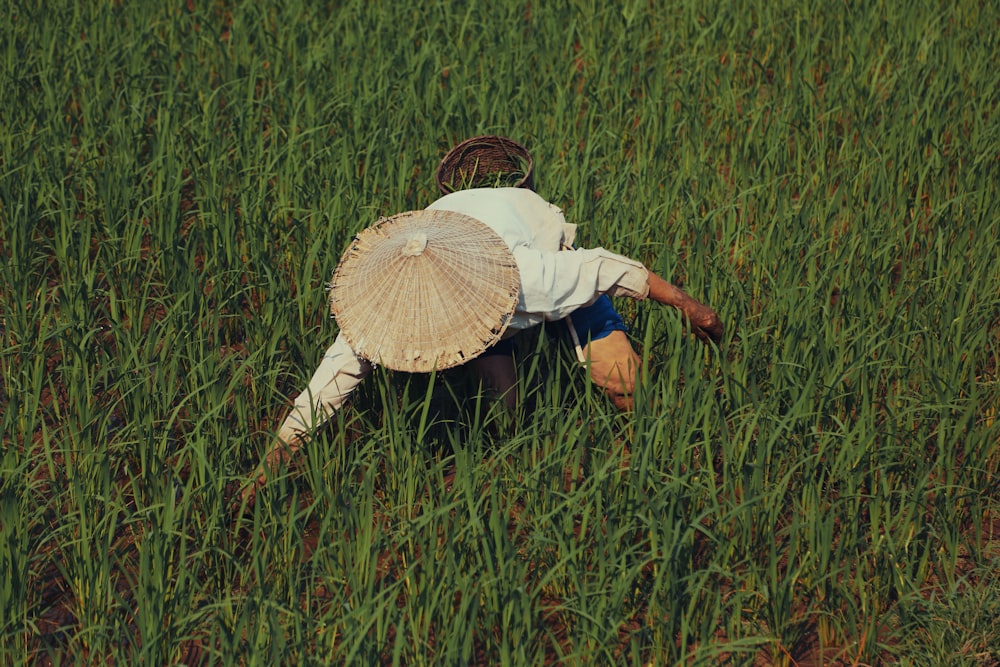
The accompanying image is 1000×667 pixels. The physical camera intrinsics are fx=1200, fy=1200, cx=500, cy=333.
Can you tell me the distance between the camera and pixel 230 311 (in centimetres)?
353

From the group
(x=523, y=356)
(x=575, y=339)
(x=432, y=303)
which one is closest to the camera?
(x=432, y=303)

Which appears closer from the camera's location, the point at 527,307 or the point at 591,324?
the point at 527,307

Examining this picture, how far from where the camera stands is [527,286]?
2.66 m

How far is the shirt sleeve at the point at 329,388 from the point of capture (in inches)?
108

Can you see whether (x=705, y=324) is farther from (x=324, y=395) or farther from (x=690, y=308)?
(x=324, y=395)

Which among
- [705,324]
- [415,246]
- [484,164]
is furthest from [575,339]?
[484,164]

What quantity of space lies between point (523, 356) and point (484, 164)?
0.69m

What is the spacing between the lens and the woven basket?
10.8 ft

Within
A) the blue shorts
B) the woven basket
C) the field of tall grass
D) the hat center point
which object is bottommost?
the field of tall grass

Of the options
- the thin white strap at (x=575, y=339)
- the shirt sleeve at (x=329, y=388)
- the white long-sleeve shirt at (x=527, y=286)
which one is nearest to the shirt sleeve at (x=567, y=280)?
the white long-sleeve shirt at (x=527, y=286)

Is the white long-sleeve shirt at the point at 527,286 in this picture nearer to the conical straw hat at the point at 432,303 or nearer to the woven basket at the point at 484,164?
the conical straw hat at the point at 432,303

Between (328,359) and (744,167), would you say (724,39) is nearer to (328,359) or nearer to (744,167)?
(744,167)

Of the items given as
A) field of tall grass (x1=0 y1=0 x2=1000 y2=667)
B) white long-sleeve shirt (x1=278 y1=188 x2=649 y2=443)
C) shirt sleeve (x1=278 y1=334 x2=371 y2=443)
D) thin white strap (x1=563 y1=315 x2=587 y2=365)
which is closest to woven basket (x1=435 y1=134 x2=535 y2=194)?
field of tall grass (x1=0 y1=0 x2=1000 y2=667)

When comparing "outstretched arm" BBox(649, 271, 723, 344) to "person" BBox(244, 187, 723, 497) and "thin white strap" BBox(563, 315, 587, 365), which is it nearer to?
"person" BBox(244, 187, 723, 497)
